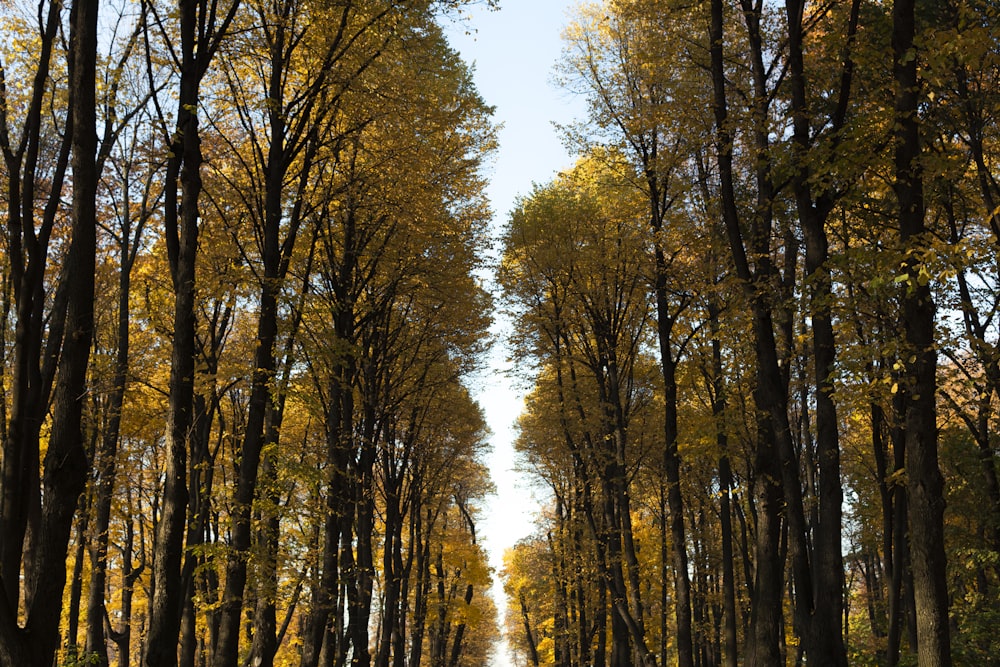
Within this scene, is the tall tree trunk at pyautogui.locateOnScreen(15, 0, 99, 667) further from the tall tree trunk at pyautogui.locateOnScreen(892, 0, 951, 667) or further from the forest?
the tall tree trunk at pyautogui.locateOnScreen(892, 0, 951, 667)

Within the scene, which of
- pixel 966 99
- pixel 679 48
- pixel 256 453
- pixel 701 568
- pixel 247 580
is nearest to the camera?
pixel 256 453

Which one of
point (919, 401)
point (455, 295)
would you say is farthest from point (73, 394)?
point (455, 295)

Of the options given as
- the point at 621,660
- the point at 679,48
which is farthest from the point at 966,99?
the point at 621,660

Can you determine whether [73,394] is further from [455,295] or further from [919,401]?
[455,295]

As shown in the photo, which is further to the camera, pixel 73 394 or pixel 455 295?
pixel 455 295

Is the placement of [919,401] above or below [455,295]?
below

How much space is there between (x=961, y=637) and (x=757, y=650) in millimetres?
10894

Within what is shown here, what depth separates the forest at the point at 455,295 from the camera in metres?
8.66

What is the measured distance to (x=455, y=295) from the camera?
2173 cm

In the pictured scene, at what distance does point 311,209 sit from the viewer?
13.8 meters

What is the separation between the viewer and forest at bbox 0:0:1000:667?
28.4 ft

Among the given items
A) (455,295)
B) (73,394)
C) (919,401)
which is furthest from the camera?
(455,295)

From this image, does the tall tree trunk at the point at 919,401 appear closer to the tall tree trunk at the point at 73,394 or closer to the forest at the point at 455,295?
the forest at the point at 455,295

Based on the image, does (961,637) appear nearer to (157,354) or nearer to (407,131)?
(407,131)
